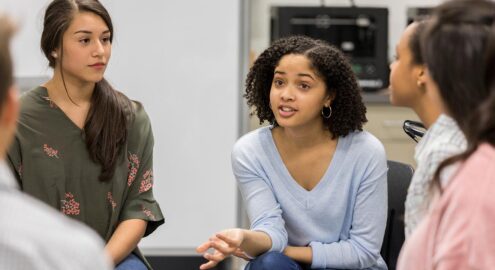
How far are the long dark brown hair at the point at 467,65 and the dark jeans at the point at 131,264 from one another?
107 centimetres

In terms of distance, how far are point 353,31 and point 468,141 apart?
289 centimetres

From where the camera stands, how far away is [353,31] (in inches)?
170

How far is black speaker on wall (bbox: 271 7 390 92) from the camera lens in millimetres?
4227

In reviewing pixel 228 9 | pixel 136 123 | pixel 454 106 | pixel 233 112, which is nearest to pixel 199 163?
pixel 233 112

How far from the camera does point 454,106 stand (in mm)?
1477

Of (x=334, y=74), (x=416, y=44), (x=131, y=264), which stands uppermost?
(x=416, y=44)

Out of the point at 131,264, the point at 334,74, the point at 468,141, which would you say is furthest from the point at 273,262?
the point at 468,141

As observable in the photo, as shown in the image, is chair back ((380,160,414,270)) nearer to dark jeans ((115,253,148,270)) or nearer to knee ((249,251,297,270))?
knee ((249,251,297,270))

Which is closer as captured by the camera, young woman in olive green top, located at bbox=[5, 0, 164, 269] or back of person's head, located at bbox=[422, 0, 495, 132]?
back of person's head, located at bbox=[422, 0, 495, 132]

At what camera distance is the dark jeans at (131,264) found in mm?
2287

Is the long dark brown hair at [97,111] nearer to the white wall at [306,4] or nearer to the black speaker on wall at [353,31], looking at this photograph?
the black speaker on wall at [353,31]

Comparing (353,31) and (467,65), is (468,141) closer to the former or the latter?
(467,65)

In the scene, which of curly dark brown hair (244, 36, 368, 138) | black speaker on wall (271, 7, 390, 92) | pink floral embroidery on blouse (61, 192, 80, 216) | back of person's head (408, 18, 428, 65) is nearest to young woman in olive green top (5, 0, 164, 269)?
pink floral embroidery on blouse (61, 192, 80, 216)

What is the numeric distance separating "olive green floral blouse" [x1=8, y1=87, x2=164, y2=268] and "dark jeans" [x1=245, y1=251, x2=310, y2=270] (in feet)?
1.23
